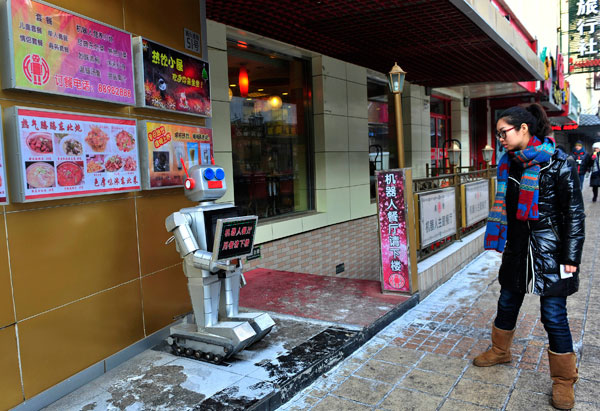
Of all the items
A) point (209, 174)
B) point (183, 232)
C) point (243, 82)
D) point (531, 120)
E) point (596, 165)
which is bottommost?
point (183, 232)

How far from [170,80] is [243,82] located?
112 inches

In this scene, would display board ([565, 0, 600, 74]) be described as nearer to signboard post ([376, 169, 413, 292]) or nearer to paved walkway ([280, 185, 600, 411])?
paved walkway ([280, 185, 600, 411])

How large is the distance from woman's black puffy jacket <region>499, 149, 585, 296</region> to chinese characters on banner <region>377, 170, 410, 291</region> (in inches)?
70.0

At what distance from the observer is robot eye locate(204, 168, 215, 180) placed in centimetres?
374

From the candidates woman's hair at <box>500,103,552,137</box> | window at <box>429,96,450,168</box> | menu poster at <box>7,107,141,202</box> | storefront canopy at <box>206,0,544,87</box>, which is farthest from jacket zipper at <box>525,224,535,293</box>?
window at <box>429,96,450,168</box>

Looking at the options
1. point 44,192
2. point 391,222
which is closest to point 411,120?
point 391,222

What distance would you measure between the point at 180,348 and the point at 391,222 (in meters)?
2.67

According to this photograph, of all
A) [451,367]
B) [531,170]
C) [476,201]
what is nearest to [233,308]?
[451,367]

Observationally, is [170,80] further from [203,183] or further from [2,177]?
[2,177]

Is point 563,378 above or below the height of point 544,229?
below

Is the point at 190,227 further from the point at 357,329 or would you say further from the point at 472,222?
the point at 472,222

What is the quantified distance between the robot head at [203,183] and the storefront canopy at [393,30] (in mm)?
2602

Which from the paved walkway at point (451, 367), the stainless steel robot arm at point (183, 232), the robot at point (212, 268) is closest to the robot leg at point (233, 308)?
the robot at point (212, 268)

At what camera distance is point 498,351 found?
377cm
